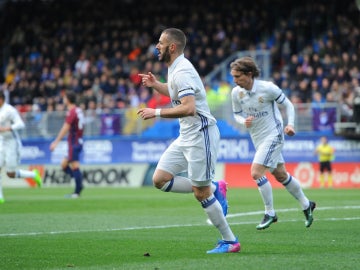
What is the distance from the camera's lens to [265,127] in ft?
42.7

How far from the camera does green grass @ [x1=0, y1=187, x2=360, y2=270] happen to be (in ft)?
28.4

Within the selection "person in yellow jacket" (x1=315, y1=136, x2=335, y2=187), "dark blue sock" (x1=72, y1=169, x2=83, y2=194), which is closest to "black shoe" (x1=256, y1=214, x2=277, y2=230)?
"dark blue sock" (x1=72, y1=169, x2=83, y2=194)

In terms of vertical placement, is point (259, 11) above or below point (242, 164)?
above

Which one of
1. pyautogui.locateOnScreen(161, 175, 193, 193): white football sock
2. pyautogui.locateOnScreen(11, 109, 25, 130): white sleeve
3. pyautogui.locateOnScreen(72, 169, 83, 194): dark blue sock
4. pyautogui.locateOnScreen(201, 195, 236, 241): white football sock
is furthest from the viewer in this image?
pyautogui.locateOnScreen(72, 169, 83, 194): dark blue sock

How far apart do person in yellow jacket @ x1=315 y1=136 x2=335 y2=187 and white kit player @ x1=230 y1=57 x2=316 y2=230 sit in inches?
603

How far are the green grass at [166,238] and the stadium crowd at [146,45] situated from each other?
43.1ft

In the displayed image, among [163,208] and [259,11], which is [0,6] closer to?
[259,11]

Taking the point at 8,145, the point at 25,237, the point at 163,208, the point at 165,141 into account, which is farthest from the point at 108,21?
the point at 25,237

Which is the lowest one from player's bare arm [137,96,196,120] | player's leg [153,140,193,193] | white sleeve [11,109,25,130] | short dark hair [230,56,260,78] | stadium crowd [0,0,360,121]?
player's leg [153,140,193,193]

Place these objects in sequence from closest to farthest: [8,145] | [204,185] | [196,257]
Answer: [196,257]
[204,185]
[8,145]

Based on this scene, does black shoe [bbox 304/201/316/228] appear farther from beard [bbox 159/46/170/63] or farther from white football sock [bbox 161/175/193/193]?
beard [bbox 159/46/170/63]

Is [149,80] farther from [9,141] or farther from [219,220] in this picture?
[9,141]

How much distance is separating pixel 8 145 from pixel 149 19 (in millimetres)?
21765

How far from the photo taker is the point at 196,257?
9086 mm
